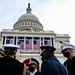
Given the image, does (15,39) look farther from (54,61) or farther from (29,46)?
(54,61)

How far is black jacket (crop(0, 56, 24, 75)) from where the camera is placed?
372cm

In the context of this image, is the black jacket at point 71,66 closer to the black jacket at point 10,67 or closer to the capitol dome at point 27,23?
the black jacket at point 10,67

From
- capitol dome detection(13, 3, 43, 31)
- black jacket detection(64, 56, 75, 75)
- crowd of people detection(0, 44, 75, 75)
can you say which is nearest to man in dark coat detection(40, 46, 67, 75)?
crowd of people detection(0, 44, 75, 75)

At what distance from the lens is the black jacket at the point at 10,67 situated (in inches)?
146

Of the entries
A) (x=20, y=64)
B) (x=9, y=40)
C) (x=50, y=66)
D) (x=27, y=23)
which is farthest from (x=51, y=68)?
(x=27, y=23)

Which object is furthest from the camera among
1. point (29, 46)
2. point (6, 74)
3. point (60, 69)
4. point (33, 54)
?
point (29, 46)

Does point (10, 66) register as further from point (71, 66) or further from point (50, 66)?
point (71, 66)

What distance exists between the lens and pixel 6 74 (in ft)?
12.2

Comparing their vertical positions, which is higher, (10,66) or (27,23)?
(27,23)

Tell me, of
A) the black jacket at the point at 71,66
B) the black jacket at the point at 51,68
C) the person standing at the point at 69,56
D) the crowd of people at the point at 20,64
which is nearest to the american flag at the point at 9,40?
the person standing at the point at 69,56

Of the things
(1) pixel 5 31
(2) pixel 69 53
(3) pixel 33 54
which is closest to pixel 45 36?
(1) pixel 5 31

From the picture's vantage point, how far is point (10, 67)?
3.76 meters

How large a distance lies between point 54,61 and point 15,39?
160 ft

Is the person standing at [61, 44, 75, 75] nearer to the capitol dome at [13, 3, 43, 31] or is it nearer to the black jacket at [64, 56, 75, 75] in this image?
the black jacket at [64, 56, 75, 75]
